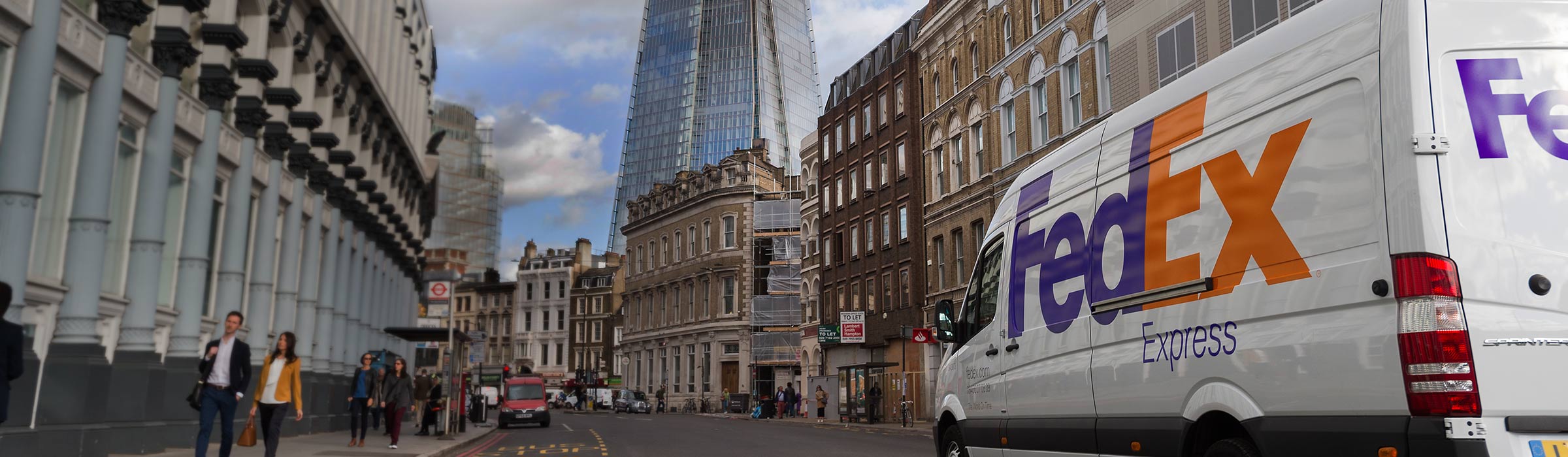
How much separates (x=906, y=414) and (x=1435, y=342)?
30.3m

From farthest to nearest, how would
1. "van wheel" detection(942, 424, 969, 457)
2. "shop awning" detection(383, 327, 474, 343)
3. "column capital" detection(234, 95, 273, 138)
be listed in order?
"shop awning" detection(383, 327, 474, 343) < "column capital" detection(234, 95, 273, 138) < "van wheel" detection(942, 424, 969, 457)

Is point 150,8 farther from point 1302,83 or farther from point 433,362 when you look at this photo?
point 433,362

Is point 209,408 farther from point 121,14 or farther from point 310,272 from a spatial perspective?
point 310,272

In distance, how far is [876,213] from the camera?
4747 centimetres

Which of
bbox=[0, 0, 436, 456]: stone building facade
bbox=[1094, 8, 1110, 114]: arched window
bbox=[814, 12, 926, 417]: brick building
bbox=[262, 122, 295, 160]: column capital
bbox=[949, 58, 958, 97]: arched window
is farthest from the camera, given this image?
bbox=[814, 12, 926, 417]: brick building

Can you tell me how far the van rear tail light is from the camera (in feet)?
14.1

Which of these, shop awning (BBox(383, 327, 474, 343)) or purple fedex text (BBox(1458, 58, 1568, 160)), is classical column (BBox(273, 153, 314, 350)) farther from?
purple fedex text (BBox(1458, 58, 1568, 160))

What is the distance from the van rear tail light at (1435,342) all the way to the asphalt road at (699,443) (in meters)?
13.6

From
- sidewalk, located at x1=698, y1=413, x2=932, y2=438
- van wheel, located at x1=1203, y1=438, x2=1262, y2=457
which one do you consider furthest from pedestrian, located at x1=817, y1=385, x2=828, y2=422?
van wheel, located at x1=1203, y1=438, x2=1262, y2=457

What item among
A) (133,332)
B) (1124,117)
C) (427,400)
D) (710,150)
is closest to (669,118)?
(710,150)

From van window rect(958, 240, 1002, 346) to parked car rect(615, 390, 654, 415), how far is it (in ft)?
206

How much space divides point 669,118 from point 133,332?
139105 mm

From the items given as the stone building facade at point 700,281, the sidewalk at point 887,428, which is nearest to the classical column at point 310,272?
the sidewalk at point 887,428

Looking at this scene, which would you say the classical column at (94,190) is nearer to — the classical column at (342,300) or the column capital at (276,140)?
the column capital at (276,140)
